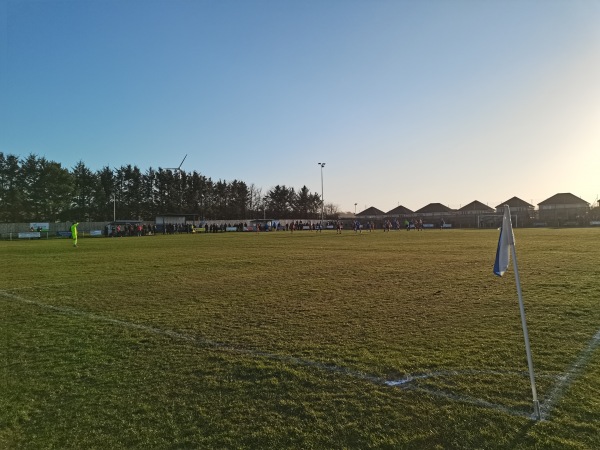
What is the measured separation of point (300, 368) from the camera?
493 cm

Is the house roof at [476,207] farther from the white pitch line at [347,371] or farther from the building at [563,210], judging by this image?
the white pitch line at [347,371]

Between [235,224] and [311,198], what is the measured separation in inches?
1894

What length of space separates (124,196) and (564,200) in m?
A: 104

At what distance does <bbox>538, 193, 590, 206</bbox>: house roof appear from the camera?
86500 mm

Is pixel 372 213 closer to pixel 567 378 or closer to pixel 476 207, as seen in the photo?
pixel 476 207

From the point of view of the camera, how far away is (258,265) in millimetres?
16562

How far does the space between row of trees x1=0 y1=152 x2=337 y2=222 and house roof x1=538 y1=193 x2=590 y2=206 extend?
62129 mm

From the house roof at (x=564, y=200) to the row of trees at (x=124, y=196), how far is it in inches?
2446

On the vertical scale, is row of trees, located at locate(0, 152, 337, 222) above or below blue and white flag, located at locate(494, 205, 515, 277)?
above

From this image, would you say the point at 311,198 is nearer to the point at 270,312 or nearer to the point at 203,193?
the point at 203,193

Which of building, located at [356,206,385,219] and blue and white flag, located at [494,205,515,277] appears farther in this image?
building, located at [356,206,385,219]

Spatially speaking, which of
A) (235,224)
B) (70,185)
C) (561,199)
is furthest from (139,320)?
(561,199)

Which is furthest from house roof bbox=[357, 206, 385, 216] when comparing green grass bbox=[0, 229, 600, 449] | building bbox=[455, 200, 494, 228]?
green grass bbox=[0, 229, 600, 449]

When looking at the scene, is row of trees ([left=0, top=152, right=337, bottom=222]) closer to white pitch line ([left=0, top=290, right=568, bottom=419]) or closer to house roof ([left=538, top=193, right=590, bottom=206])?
house roof ([left=538, top=193, right=590, bottom=206])
